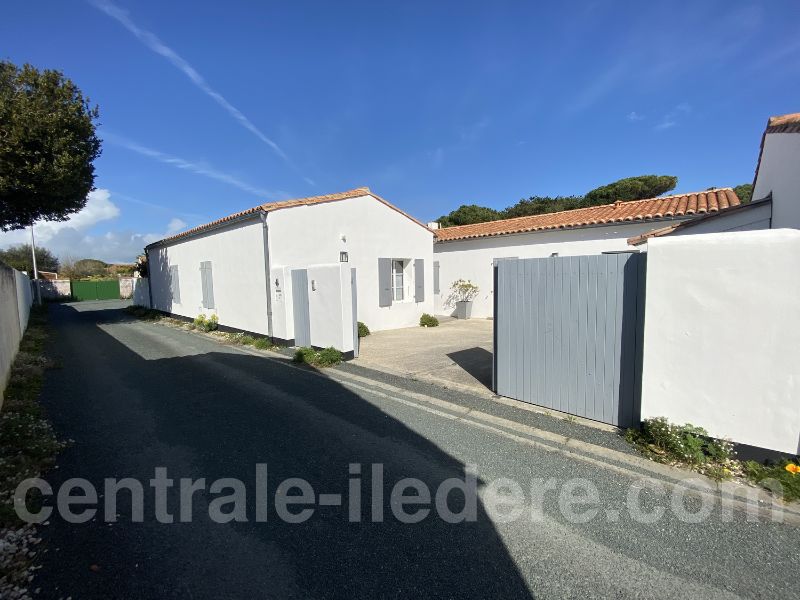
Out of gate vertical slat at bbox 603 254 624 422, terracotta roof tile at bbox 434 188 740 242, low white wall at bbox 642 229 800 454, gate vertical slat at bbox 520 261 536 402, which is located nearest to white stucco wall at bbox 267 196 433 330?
terracotta roof tile at bbox 434 188 740 242

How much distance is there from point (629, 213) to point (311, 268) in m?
10.4

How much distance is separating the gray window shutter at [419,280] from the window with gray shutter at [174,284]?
999cm

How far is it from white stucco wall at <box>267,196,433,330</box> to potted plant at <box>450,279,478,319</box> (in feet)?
6.02

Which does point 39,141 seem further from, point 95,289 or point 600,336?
point 95,289

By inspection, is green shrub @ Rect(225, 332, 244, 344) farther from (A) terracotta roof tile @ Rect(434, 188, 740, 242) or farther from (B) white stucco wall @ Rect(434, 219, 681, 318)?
(A) terracotta roof tile @ Rect(434, 188, 740, 242)

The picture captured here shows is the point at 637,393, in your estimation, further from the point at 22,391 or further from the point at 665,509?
the point at 22,391

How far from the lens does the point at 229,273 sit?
11.6m

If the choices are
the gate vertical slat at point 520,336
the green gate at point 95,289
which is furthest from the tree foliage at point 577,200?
the green gate at point 95,289

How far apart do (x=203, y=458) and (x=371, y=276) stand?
338 inches

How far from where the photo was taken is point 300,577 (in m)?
2.28

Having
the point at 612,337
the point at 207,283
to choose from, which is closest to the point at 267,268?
the point at 207,283

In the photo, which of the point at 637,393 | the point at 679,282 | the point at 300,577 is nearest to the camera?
the point at 300,577

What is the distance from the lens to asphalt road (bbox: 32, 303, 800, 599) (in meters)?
2.22

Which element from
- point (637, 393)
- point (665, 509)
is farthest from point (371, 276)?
point (665, 509)
